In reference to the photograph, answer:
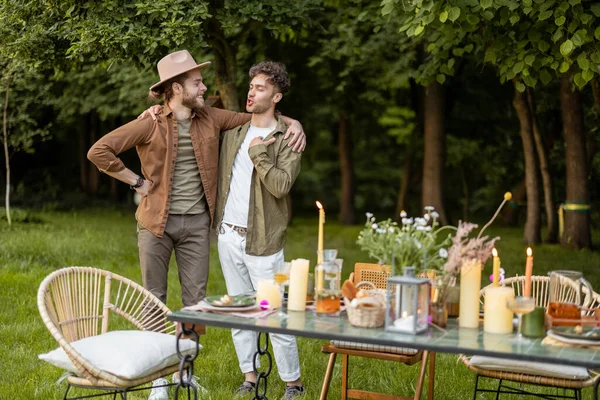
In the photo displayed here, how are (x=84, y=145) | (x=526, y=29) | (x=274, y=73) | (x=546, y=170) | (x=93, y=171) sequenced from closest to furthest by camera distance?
(x=274, y=73) → (x=526, y=29) → (x=546, y=170) → (x=84, y=145) → (x=93, y=171)

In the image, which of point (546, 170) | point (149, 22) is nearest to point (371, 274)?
point (149, 22)

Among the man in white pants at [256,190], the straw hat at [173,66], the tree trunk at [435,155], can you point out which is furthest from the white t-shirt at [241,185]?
the tree trunk at [435,155]

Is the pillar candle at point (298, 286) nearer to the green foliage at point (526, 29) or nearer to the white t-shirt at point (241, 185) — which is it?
the white t-shirt at point (241, 185)

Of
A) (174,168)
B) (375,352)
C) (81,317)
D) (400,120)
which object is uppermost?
(400,120)

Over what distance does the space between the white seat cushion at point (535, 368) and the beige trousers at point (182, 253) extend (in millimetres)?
1735

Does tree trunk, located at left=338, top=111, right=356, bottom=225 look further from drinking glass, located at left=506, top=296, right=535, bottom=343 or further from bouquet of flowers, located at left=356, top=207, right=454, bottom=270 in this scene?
drinking glass, located at left=506, top=296, right=535, bottom=343

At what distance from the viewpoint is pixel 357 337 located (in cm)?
337

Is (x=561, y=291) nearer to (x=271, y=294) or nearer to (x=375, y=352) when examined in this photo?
(x=375, y=352)

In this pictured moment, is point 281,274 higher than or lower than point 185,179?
lower

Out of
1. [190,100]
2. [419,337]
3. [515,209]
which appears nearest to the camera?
[419,337]

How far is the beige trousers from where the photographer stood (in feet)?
16.6

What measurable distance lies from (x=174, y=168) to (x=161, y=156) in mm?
101

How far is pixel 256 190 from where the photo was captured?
16.2 feet

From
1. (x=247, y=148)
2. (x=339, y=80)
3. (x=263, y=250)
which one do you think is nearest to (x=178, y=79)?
(x=247, y=148)
